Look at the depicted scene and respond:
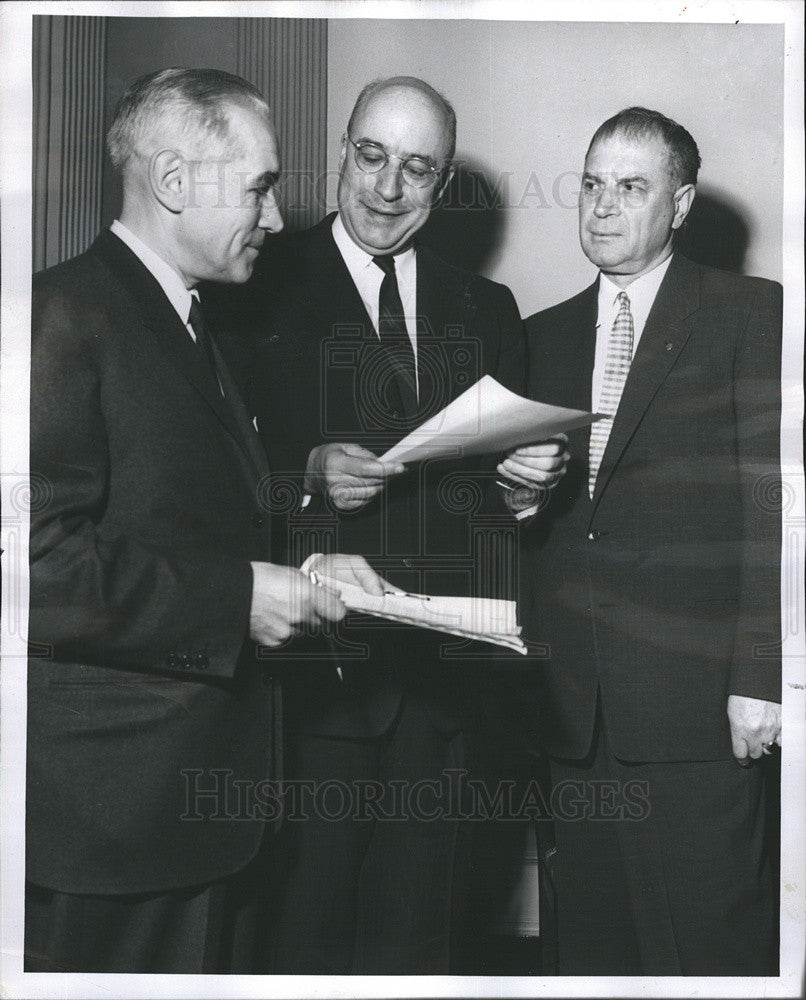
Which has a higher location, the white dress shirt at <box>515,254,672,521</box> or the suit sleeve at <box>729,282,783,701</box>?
the white dress shirt at <box>515,254,672,521</box>

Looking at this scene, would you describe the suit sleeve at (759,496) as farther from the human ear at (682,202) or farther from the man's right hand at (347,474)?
the man's right hand at (347,474)

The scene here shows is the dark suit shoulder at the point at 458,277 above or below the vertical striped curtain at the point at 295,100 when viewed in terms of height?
below

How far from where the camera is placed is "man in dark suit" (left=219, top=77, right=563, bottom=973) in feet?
4.83

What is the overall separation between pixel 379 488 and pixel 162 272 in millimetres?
414

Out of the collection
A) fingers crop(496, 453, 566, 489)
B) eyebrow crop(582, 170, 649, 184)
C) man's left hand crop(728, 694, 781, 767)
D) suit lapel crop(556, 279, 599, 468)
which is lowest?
man's left hand crop(728, 694, 781, 767)

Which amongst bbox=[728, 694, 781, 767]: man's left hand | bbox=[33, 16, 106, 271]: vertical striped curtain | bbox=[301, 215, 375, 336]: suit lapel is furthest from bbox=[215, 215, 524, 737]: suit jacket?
bbox=[728, 694, 781, 767]: man's left hand

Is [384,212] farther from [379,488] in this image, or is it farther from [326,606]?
[326,606]

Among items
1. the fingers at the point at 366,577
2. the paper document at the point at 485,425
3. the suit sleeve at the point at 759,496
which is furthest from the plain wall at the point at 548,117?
the fingers at the point at 366,577

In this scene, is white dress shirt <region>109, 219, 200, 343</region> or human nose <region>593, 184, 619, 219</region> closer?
white dress shirt <region>109, 219, 200, 343</region>

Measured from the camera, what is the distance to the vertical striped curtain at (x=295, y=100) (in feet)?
4.85

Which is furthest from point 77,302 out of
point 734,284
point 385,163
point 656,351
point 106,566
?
point 734,284

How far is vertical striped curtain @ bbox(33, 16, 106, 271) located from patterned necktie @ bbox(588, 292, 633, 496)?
75 cm

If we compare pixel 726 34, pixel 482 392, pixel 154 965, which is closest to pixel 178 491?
pixel 482 392

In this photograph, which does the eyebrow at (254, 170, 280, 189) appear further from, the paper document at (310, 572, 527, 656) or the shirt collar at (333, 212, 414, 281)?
the paper document at (310, 572, 527, 656)
